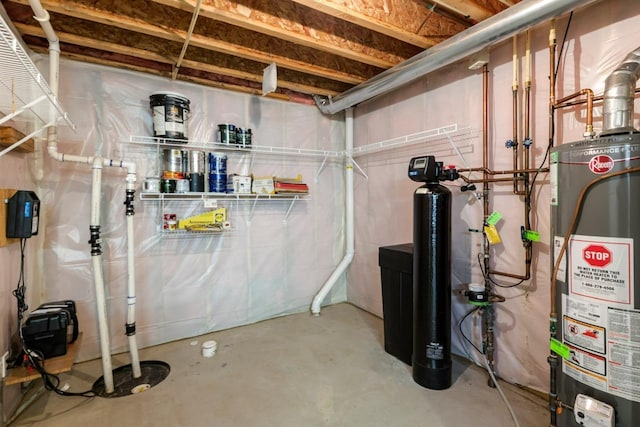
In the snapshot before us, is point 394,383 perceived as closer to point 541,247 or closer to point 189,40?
point 541,247

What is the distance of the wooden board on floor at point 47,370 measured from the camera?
5.42 ft

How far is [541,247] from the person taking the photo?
6.35 ft

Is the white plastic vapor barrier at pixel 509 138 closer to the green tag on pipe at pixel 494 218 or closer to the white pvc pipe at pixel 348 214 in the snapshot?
the green tag on pipe at pixel 494 218

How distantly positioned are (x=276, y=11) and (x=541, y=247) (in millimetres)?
2341

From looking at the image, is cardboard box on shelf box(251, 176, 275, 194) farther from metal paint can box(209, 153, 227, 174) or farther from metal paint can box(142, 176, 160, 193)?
metal paint can box(142, 176, 160, 193)

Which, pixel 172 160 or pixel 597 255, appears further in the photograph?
pixel 172 160

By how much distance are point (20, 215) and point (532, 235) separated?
3.09m

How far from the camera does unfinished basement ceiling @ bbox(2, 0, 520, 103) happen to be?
73.7 inches

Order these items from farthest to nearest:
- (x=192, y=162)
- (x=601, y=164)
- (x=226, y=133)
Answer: (x=226, y=133)
(x=192, y=162)
(x=601, y=164)

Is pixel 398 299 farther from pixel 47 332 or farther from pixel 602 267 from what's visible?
pixel 47 332

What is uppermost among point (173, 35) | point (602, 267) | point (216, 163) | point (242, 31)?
point (242, 31)

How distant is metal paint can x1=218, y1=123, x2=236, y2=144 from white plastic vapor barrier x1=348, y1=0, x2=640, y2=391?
5.28 ft

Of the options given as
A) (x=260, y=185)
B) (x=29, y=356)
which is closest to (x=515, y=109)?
(x=260, y=185)

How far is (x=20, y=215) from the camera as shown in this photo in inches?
70.1
